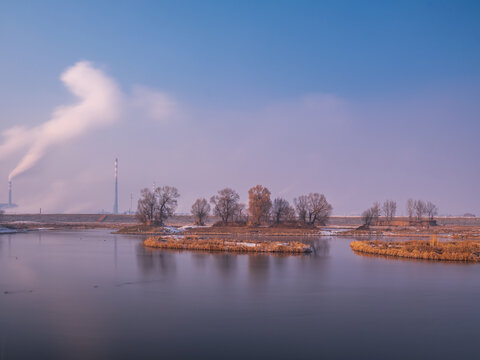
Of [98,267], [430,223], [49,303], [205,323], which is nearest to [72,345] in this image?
[205,323]

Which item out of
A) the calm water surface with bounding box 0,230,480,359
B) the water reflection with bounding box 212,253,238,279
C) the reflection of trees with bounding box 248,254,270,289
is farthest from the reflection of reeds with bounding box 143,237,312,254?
the calm water surface with bounding box 0,230,480,359

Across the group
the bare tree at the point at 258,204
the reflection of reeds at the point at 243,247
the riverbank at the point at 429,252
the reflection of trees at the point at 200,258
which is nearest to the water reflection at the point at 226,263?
the reflection of trees at the point at 200,258

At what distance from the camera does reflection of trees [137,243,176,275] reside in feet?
75.3

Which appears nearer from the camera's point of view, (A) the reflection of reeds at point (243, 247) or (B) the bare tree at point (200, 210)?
(A) the reflection of reeds at point (243, 247)

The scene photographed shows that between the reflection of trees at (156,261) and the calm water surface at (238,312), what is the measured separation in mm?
335

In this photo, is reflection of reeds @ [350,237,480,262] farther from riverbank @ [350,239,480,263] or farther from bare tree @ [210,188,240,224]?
bare tree @ [210,188,240,224]

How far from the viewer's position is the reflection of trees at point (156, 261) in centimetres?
2295

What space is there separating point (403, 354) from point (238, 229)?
5469cm

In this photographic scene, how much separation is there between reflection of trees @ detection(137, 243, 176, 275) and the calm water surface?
0.34m

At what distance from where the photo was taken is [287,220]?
3088 inches

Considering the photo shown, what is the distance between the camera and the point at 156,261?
26.9m

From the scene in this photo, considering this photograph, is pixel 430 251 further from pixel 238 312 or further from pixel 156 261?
pixel 238 312

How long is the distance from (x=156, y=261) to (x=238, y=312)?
46.9 ft

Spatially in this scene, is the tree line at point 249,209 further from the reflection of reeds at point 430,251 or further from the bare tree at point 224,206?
the reflection of reeds at point 430,251
